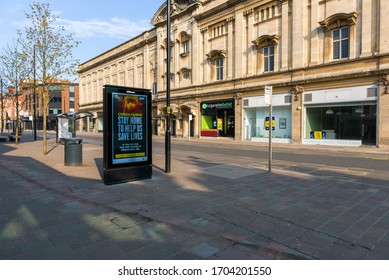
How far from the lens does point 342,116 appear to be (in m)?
21.1

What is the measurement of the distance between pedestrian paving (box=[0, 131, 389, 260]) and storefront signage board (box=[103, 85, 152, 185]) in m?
0.42

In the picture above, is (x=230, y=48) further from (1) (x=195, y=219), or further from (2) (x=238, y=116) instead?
(1) (x=195, y=219)

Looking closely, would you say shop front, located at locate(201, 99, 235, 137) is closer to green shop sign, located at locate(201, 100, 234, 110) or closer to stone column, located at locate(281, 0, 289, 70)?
green shop sign, located at locate(201, 100, 234, 110)

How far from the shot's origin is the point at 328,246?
11.7 ft

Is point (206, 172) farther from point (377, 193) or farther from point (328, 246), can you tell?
point (328, 246)

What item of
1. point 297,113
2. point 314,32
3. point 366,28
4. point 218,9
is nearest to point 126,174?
point 297,113

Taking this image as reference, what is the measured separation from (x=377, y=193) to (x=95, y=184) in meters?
6.91

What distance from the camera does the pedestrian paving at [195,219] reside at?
3473mm

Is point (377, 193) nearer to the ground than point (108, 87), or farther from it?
nearer to the ground

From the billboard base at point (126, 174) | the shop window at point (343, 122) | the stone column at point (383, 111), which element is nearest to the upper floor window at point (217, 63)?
the shop window at point (343, 122)

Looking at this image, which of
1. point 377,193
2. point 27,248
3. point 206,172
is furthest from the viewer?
point 206,172

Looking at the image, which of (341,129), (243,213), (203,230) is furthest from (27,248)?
(341,129)

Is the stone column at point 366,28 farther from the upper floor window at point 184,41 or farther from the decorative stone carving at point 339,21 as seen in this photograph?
the upper floor window at point 184,41

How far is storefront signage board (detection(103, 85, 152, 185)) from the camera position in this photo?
7051 mm
